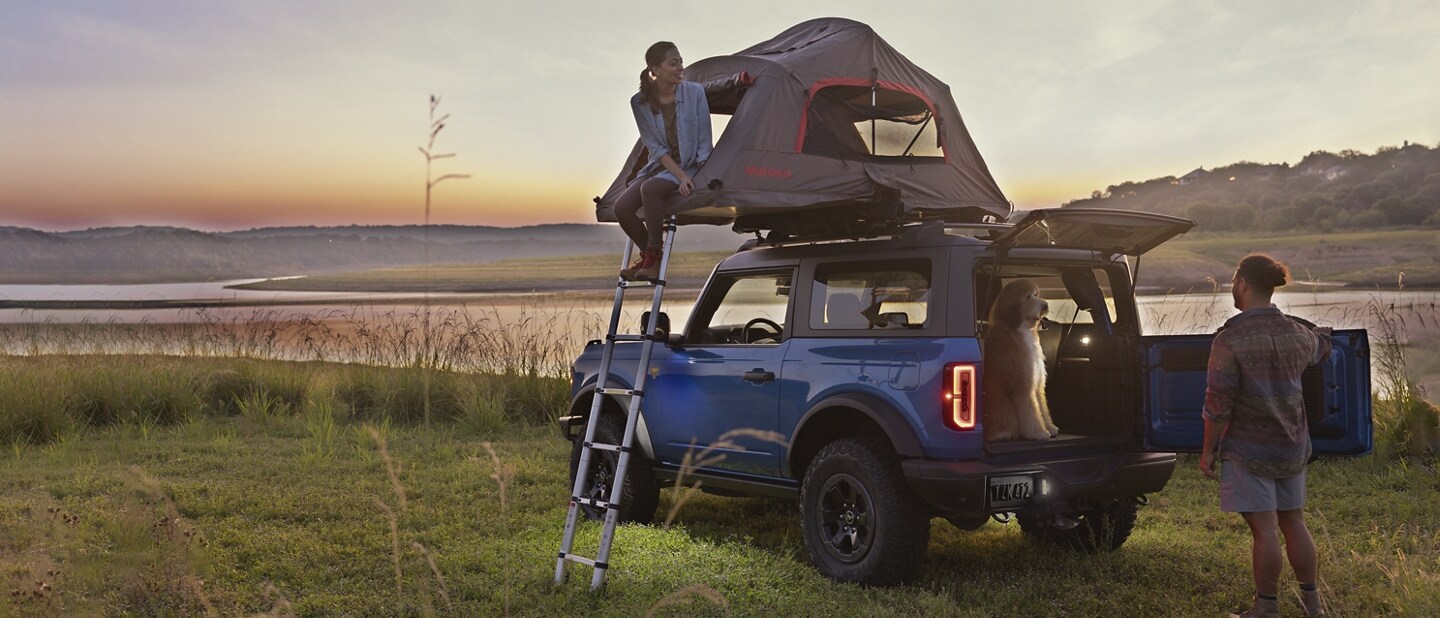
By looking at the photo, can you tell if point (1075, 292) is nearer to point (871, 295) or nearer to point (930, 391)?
point (871, 295)

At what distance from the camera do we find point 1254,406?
201 inches

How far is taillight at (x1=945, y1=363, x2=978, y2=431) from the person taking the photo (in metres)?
5.42

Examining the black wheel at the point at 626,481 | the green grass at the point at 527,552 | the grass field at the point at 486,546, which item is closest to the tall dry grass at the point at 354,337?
the grass field at the point at 486,546

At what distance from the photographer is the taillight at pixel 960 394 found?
542 centimetres

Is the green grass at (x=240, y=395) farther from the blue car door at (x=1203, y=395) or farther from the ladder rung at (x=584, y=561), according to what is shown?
the blue car door at (x=1203, y=395)

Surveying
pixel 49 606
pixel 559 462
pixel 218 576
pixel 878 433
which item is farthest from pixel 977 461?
pixel 559 462

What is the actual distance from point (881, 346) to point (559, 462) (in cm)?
540

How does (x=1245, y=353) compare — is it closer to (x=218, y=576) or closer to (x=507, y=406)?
(x=218, y=576)

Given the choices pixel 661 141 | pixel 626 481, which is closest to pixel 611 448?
pixel 626 481

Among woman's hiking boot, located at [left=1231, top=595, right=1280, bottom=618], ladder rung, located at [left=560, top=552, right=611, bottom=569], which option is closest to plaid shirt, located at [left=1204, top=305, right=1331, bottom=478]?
woman's hiking boot, located at [left=1231, top=595, right=1280, bottom=618]

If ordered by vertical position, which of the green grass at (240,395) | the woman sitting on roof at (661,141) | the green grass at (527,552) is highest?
the woman sitting on roof at (661,141)

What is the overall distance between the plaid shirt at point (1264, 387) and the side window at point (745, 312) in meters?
2.68

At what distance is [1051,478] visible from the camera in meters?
5.76

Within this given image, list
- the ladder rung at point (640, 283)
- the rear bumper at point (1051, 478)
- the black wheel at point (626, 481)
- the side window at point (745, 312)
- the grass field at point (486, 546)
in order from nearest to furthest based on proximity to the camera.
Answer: the rear bumper at point (1051, 478) < the grass field at point (486, 546) < the ladder rung at point (640, 283) < the side window at point (745, 312) < the black wheel at point (626, 481)
